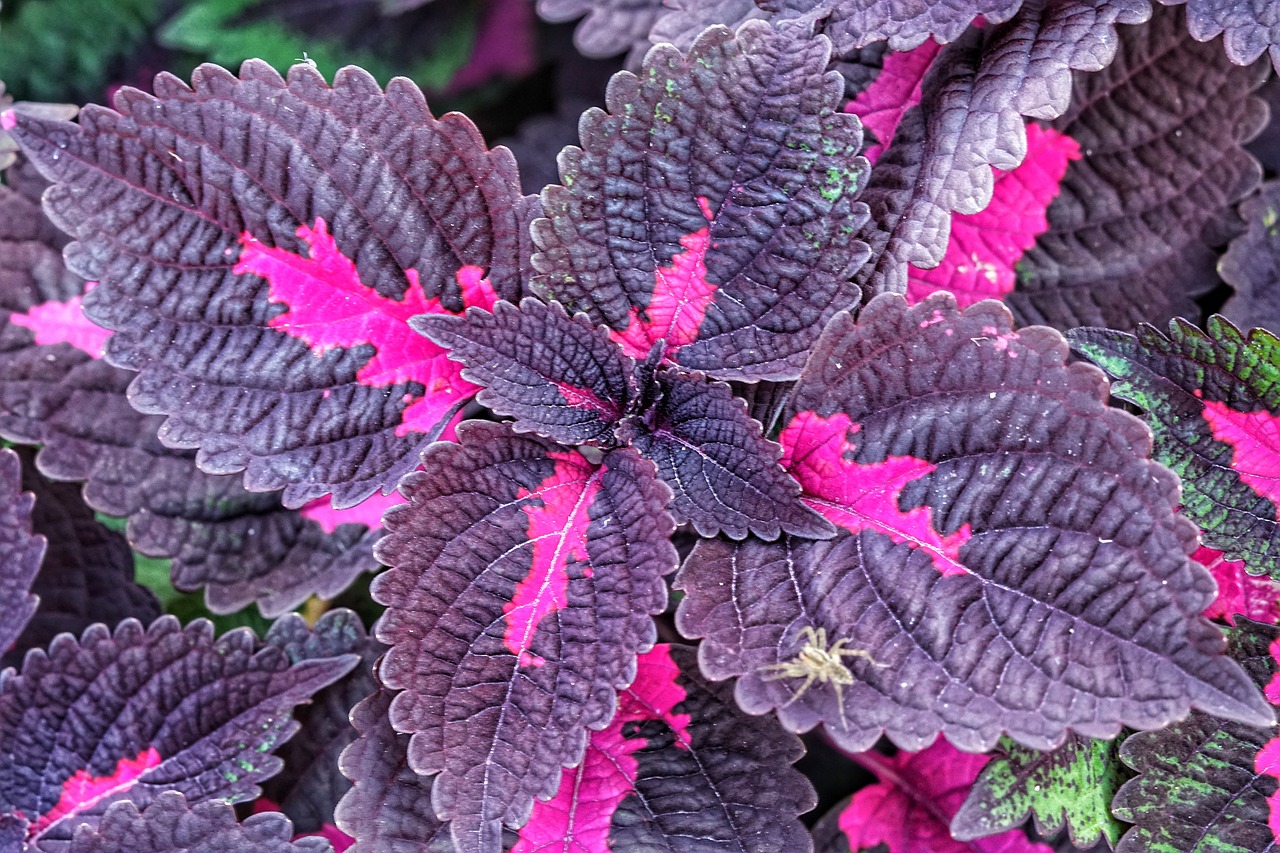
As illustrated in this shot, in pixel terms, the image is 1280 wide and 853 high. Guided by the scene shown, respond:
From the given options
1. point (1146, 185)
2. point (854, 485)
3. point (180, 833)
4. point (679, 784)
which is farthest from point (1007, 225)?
point (180, 833)

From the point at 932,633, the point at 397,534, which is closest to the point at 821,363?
the point at 932,633

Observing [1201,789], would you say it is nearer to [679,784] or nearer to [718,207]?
[679,784]

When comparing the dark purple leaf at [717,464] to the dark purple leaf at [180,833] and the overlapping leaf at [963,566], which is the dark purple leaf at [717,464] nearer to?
the overlapping leaf at [963,566]

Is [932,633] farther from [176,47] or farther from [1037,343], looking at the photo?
[176,47]

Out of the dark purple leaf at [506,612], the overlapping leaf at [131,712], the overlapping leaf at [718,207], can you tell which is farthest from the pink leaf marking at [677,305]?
the overlapping leaf at [131,712]

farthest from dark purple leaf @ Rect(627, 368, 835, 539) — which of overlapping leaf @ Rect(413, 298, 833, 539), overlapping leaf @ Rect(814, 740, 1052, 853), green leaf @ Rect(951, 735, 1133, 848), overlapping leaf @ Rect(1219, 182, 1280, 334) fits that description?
overlapping leaf @ Rect(1219, 182, 1280, 334)

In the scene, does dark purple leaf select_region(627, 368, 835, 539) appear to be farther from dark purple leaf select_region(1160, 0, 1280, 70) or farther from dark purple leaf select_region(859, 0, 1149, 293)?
dark purple leaf select_region(1160, 0, 1280, 70)
